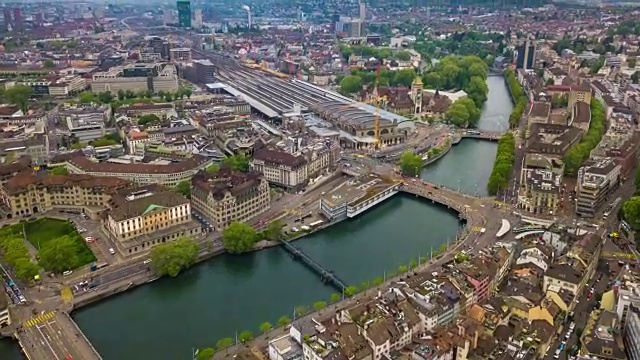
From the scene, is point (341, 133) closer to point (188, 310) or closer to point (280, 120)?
point (280, 120)

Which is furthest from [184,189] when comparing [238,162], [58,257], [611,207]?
[611,207]

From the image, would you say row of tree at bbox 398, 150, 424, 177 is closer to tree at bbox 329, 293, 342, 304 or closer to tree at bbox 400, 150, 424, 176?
tree at bbox 400, 150, 424, 176

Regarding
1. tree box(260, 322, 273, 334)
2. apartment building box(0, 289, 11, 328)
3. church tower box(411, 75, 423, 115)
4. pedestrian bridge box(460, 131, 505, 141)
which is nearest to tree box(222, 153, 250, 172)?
tree box(260, 322, 273, 334)

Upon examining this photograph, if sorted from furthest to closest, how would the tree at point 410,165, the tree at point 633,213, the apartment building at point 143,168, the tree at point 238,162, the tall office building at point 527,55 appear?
the tall office building at point 527,55
the tree at point 410,165
the tree at point 238,162
the apartment building at point 143,168
the tree at point 633,213

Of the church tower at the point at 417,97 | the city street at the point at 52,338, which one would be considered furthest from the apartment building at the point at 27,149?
the church tower at the point at 417,97

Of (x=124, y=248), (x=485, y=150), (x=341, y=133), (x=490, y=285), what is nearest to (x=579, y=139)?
(x=485, y=150)

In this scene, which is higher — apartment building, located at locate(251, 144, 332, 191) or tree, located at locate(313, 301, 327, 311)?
apartment building, located at locate(251, 144, 332, 191)

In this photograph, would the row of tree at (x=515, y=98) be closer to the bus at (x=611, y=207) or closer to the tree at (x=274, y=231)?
the bus at (x=611, y=207)
